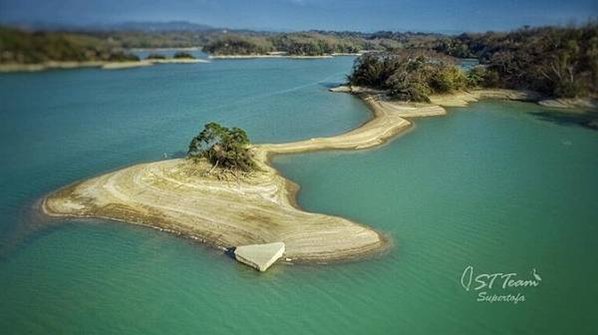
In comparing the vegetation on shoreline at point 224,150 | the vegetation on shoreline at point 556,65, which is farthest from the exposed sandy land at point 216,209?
the vegetation on shoreline at point 556,65

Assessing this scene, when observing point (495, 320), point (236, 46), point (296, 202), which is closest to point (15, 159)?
point (296, 202)

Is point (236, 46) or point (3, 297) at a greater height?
point (236, 46)

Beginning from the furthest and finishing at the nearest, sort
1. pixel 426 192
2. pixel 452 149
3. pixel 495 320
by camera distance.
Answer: pixel 452 149
pixel 426 192
pixel 495 320

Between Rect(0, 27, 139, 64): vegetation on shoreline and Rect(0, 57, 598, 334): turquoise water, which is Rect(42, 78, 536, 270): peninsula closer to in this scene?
Rect(0, 57, 598, 334): turquoise water

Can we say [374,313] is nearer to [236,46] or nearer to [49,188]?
[49,188]

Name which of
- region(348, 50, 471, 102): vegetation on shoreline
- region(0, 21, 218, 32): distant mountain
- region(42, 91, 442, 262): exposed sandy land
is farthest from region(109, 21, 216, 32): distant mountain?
region(348, 50, 471, 102): vegetation on shoreline

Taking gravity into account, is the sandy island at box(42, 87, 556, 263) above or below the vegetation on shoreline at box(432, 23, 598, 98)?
below

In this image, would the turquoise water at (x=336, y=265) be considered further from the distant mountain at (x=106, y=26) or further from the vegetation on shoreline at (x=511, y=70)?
the vegetation on shoreline at (x=511, y=70)
